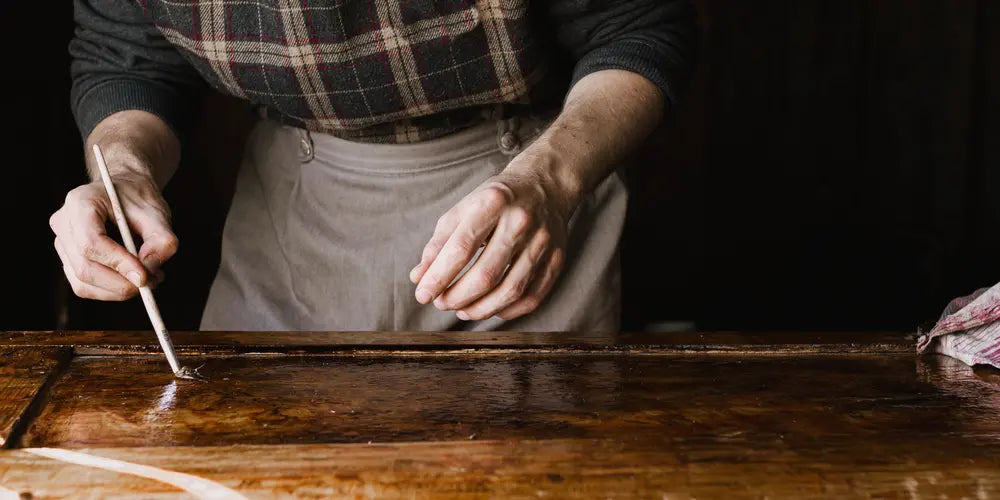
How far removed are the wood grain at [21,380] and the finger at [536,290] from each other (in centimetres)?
50

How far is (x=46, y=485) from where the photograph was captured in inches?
29.8

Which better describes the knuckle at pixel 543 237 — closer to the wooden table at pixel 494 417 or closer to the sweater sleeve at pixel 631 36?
the wooden table at pixel 494 417

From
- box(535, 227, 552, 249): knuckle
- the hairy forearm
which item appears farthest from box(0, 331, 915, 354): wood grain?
the hairy forearm

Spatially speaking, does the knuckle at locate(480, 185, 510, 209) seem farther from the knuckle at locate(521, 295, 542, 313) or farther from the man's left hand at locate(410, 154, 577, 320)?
the knuckle at locate(521, 295, 542, 313)

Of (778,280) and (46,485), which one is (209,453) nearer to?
(46,485)

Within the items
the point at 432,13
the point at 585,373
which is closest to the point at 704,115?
the point at 432,13

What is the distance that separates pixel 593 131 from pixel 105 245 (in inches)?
23.7

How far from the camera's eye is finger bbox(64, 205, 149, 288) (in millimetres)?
1063

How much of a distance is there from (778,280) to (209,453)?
2.82 m

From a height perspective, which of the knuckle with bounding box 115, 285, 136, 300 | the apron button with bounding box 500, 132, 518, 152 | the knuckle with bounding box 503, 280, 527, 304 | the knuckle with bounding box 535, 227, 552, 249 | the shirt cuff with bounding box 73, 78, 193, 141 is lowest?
the knuckle with bounding box 503, 280, 527, 304

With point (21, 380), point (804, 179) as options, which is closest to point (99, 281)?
point (21, 380)

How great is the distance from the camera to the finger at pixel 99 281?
1.08 m

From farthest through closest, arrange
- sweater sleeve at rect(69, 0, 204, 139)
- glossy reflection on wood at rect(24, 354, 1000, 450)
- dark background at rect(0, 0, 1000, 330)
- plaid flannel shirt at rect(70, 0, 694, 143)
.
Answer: dark background at rect(0, 0, 1000, 330) < sweater sleeve at rect(69, 0, 204, 139) < plaid flannel shirt at rect(70, 0, 694, 143) < glossy reflection on wood at rect(24, 354, 1000, 450)

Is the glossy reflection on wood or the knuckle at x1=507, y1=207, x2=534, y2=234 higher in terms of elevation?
the knuckle at x1=507, y1=207, x2=534, y2=234
